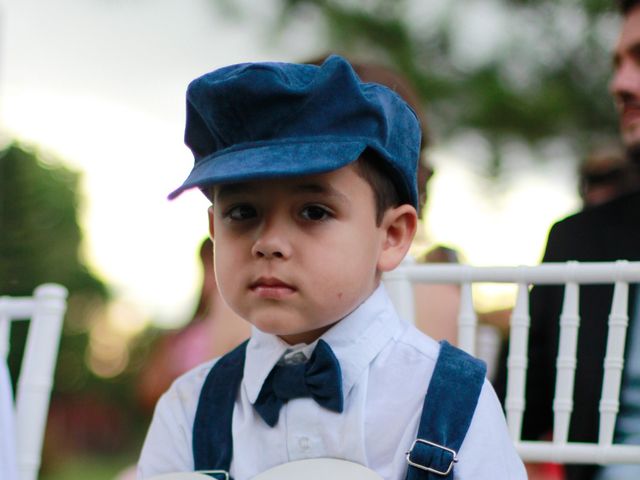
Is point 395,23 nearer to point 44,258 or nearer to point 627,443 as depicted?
point 44,258

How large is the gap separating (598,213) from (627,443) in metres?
0.49

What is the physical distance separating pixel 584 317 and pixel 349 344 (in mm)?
783

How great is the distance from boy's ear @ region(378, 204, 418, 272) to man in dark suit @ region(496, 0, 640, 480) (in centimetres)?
70

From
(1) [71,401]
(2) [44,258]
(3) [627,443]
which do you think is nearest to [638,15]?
(3) [627,443]

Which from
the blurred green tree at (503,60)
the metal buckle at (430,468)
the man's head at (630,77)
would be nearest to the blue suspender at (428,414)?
the metal buckle at (430,468)

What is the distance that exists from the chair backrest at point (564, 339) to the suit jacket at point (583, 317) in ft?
0.90

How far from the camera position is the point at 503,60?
5828mm

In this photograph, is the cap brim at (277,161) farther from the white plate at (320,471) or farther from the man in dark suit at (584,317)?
the man in dark suit at (584,317)

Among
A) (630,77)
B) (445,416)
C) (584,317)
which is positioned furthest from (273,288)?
(630,77)

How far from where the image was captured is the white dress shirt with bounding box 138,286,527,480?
1298 mm

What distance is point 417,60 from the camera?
5.96 m

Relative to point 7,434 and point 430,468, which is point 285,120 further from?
point 7,434

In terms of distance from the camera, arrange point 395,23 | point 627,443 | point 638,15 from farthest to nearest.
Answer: point 395,23 → point 638,15 → point 627,443

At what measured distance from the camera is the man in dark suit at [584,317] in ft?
6.43
